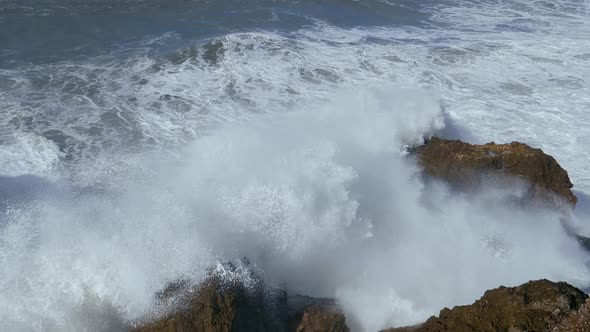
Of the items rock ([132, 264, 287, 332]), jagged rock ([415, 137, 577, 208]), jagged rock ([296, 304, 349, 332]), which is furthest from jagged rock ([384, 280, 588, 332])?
jagged rock ([415, 137, 577, 208])

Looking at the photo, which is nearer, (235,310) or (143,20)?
(235,310)

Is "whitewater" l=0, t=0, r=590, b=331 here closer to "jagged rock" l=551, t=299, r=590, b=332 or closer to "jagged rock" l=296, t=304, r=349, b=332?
"jagged rock" l=296, t=304, r=349, b=332

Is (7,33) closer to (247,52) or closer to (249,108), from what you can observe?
(247,52)

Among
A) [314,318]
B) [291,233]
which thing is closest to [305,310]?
[314,318]

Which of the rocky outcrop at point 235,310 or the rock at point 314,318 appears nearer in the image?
the rocky outcrop at point 235,310

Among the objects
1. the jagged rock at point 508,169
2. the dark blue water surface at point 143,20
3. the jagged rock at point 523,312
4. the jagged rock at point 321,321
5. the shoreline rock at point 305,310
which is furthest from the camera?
A: the dark blue water surface at point 143,20

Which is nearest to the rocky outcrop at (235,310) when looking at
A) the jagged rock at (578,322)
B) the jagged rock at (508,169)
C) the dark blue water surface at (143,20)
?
the jagged rock at (578,322)

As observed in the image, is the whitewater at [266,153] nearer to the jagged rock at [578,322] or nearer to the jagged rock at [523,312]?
the jagged rock at [523,312]

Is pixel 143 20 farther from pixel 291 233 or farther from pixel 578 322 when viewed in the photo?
pixel 578 322
